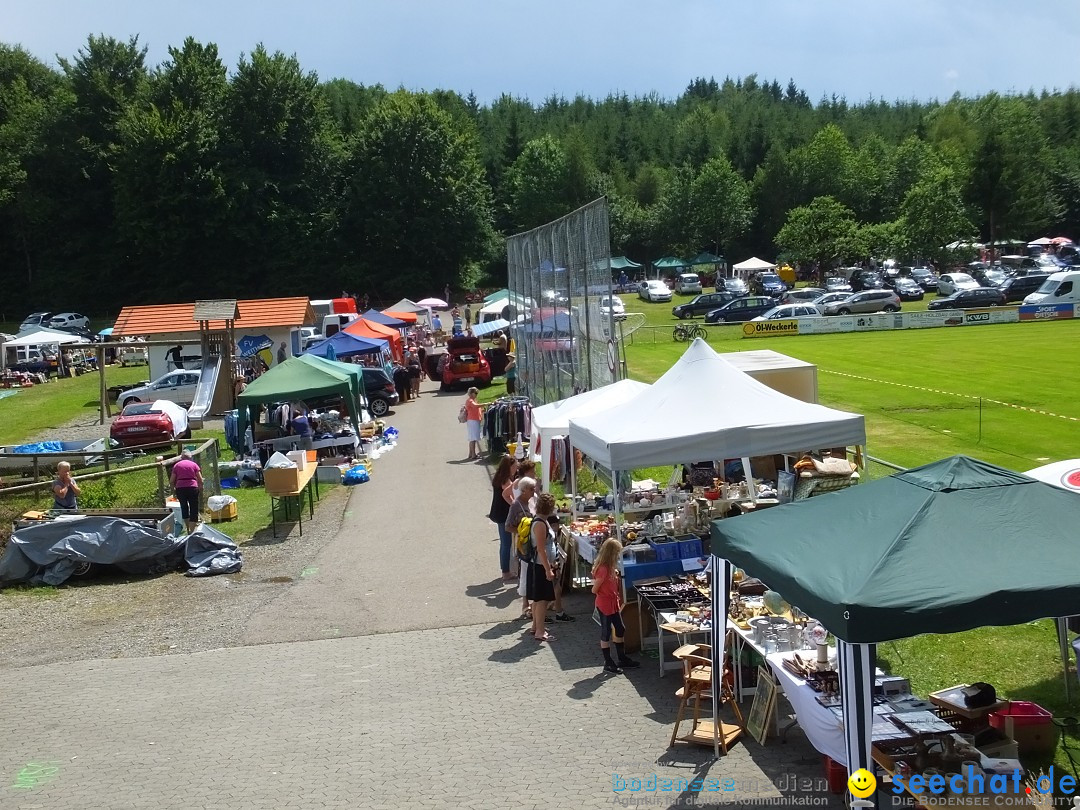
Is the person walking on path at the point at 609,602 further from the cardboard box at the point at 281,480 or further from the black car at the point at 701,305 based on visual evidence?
the black car at the point at 701,305

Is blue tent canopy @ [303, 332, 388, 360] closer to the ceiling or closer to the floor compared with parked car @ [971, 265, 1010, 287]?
closer to the floor

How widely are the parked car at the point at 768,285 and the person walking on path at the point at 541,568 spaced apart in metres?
52.2

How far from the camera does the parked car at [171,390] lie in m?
32.6

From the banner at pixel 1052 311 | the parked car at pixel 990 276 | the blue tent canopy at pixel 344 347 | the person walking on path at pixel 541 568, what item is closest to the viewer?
the person walking on path at pixel 541 568

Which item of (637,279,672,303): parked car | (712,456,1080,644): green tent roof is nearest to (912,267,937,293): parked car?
(637,279,672,303): parked car

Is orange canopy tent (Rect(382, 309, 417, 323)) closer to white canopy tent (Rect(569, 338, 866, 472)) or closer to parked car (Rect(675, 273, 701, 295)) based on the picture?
parked car (Rect(675, 273, 701, 295))

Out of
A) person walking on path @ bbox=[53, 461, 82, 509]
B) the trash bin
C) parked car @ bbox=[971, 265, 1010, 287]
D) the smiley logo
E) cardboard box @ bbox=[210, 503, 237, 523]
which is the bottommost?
cardboard box @ bbox=[210, 503, 237, 523]

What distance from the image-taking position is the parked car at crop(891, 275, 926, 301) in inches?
2272

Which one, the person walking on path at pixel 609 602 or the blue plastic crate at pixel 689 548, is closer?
the person walking on path at pixel 609 602

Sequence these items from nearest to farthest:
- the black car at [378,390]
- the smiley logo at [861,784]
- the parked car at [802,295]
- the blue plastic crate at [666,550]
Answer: the smiley logo at [861,784]
the blue plastic crate at [666,550]
the black car at [378,390]
the parked car at [802,295]

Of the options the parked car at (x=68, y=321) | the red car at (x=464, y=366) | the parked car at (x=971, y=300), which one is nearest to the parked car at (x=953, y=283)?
the parked car at (x=971, y=300)

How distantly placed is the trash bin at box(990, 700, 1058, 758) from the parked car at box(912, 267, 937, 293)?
57.1m

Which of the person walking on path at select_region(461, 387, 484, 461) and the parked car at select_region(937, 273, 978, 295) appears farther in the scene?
the parked car at select_region(937, 273, 978, 295)

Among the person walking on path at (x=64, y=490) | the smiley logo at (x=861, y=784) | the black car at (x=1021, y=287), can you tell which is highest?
the black car at (x=1021, y=287)
